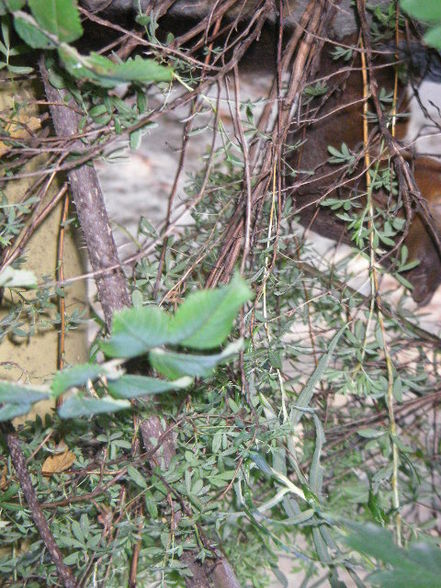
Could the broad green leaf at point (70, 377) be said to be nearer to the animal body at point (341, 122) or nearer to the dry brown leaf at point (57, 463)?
the dry brown leaf at point (57, 463)

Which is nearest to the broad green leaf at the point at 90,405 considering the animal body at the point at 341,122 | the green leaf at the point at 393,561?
the green leaf at the point at 393,561

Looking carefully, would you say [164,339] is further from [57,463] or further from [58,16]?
[57,463]

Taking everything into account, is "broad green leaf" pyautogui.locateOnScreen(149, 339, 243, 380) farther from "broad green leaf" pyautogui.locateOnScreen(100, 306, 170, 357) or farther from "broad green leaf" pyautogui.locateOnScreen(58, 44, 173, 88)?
"broad green leaf" pyautogui.locateOnScreen(58, 44, 173, 88)

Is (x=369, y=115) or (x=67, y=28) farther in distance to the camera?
(x=369, y=115)

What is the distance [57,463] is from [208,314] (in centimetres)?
45

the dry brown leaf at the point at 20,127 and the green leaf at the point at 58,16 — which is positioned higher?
the green leaf at the point at 58,16

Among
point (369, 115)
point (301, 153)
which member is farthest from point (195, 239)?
point (369, 115)

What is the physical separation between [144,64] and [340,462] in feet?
2.64

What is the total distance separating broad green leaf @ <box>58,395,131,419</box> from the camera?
1.16 ft

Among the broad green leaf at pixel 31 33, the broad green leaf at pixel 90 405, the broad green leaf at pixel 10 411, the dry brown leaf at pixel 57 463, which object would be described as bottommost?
the dry brown leaf at pixel 57 463

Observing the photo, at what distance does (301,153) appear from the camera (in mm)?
873

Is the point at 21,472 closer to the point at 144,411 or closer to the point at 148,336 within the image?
the point at 144,411

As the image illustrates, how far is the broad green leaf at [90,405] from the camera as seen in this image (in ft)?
1.16

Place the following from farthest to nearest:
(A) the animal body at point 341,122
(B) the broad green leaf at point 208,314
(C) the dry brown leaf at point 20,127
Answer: (A) the animal body at point 341,122 < (C) the dry brown leaf at point 20,127 < (B) the broad green leaf at point 208,314
